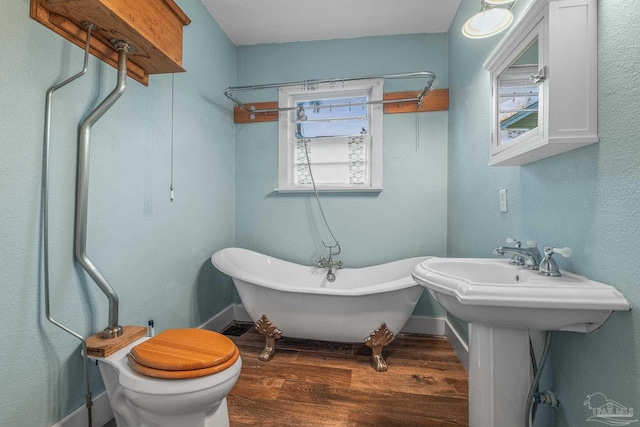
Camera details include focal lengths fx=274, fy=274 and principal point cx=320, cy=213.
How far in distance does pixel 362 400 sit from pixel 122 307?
139cm

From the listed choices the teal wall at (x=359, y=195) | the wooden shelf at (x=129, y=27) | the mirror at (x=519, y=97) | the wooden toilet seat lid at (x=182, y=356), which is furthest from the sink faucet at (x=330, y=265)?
the wooden shelf at (x=129, y=27)

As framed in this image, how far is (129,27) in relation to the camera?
116cm

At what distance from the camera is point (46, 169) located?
1.09 m

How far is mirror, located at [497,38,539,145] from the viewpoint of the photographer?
1.02 m

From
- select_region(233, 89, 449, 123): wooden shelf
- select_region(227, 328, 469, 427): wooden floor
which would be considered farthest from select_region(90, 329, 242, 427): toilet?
select_region(233, 89, 449, 123): wooden shelf

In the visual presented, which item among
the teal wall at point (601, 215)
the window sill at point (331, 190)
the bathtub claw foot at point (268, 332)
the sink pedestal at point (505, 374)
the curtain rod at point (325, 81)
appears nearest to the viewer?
the teal wall at point (601, 215)

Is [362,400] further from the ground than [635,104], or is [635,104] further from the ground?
[635,104]

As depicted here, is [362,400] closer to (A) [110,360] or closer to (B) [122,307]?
(A) [110,360]

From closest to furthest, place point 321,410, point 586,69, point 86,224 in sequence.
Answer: point 586,69, point 86,224, point 321,410

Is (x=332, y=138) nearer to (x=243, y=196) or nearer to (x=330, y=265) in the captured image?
(x=243, y=196)

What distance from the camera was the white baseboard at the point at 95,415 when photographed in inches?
46.5

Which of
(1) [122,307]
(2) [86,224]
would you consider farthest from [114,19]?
(1) [122,307]

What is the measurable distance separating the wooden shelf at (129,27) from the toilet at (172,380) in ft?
4.43

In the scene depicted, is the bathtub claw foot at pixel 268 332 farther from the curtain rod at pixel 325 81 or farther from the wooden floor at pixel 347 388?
the curtain rod at pixel 325 81
